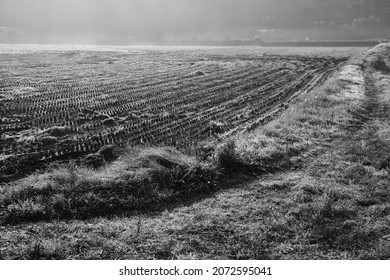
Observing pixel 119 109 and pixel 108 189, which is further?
pixel 119 109

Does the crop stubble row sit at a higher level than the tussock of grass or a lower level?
higher

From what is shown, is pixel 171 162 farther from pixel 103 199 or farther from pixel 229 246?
pixel 229 246

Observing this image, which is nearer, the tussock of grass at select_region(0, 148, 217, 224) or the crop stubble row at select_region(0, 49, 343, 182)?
the tussock of grass at select_region(0, 148, 217, 224)

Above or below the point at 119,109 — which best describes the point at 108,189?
below

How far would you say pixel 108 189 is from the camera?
744 cm

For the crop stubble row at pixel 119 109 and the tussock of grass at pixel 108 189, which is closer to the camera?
the tussock of grass at pixel 108 189

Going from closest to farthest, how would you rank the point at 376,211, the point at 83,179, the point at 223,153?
1. the point at 376,211
2. the point at 83,179
3. the point at 223,153

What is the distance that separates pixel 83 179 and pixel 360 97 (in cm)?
1628

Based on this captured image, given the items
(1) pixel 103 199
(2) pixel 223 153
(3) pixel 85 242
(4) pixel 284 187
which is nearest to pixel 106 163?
(1) pixel 103 199

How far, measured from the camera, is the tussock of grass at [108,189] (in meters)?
6.71

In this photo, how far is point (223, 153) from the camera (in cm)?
921

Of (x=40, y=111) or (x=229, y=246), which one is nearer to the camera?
(x=229, y=246)

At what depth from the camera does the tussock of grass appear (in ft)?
22.0

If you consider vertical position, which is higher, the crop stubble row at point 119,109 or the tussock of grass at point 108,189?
the crop stubble row at point 119,109
